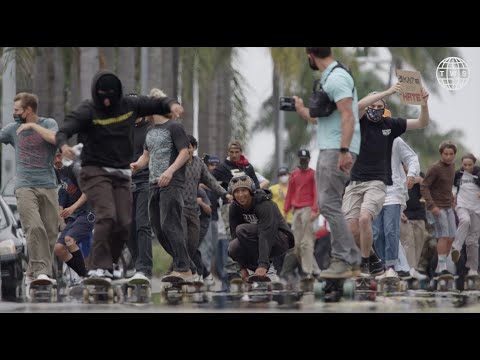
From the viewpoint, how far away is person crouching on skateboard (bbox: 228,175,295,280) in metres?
16.0

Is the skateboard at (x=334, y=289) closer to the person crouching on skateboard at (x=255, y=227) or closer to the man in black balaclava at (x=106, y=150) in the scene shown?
the man in black balaclava at (x=106, y=150)

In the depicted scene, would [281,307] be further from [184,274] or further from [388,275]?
[388,275]

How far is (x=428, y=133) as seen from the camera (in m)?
74.8

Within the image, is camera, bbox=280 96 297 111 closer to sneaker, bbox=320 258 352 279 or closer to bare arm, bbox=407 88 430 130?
sneaker, bbox=320 258 352 279

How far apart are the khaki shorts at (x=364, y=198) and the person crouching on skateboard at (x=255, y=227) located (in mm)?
760

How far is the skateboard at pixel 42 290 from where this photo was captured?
48.7 feet

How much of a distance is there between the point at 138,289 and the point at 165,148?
1.50m

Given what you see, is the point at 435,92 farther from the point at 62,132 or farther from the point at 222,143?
the point at 62,132

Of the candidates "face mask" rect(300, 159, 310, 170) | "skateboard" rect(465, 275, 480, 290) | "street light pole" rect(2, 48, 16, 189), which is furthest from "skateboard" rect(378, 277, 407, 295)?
"street light pole" rect(2, 48, 16, 189)

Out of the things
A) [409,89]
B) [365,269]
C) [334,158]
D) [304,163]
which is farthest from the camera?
[304,163]

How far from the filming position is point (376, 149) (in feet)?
52.1

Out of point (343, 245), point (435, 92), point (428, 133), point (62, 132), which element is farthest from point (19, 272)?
point (428, 133)

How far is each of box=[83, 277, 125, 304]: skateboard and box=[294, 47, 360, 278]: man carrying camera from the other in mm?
2070

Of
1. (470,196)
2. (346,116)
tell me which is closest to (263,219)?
(346,116)
